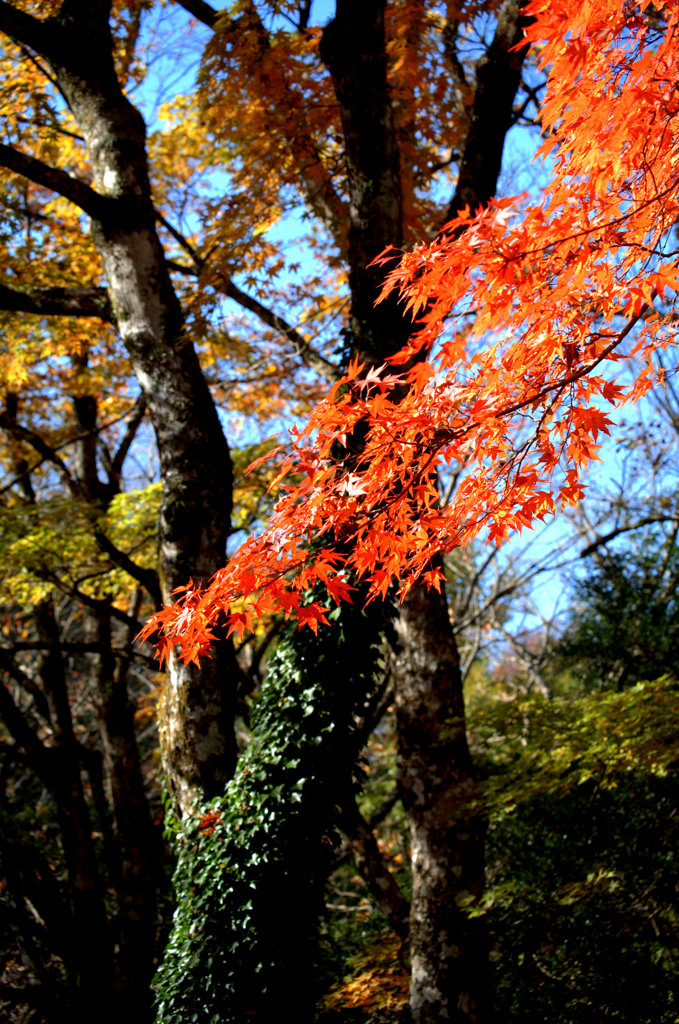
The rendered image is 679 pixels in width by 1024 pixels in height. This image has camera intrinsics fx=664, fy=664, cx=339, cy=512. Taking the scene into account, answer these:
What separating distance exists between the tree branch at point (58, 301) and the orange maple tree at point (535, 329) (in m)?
3.21

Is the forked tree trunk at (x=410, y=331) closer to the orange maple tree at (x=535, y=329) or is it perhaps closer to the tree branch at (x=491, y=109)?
the tree branch at (x=491, y=109)

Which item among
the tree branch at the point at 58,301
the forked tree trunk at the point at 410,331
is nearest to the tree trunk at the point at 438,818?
the forked tree trunk at the point at 410,331

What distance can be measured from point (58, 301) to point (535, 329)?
4.09 m

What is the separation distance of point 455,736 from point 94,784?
212 inches

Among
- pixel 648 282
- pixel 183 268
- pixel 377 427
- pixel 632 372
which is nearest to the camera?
pixel 648 282

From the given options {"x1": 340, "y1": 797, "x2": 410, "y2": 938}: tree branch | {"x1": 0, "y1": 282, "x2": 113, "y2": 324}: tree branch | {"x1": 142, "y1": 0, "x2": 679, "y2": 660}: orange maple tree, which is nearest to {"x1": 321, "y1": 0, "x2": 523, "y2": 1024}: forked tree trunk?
{"x1": 340, "y1": 797, "x2": 410, "y2": 938}: tree branch

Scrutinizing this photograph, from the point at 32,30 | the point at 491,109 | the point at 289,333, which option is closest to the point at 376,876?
the point at 289,333

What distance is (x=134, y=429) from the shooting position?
28.1 ft

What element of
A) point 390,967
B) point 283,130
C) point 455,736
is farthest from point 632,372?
point 390,967

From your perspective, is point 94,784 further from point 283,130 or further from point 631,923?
point 283,130

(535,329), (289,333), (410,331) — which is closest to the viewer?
(535,329)

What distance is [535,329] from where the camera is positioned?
7.13 ft

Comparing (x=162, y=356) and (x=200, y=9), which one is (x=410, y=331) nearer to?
(x=162, y=356)

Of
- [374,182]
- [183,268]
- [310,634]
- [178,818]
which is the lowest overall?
[178,818]
